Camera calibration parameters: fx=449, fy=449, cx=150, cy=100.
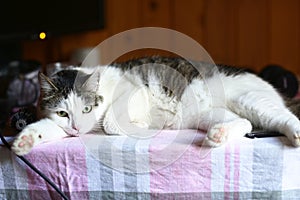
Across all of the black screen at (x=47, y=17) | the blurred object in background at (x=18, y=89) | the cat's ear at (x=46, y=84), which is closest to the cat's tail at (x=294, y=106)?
the cat's ear at (x=46, y=84)

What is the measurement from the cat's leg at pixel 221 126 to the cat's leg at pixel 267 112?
29 millimetres

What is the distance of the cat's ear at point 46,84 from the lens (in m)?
1.05

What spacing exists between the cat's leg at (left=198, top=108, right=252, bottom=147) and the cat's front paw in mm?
369

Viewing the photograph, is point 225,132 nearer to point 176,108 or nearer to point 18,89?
point 176,108

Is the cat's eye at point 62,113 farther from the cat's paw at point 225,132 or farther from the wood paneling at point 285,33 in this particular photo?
the wood paneling at point 285,33

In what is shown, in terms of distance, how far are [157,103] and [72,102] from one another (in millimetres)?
227

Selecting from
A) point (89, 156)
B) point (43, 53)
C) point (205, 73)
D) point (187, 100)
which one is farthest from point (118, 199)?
point (43, 53)

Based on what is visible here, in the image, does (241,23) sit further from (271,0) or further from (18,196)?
(18,196)

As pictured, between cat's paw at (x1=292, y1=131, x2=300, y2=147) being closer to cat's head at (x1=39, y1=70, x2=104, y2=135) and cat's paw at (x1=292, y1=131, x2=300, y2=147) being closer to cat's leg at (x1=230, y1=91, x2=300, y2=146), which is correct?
cat's leg at (x1=230, y1=91, x2=300, y2=146)

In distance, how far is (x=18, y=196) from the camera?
39.8 inches

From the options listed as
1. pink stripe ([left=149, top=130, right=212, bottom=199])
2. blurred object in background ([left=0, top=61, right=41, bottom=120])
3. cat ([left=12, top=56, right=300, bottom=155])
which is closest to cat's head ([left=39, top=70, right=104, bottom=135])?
cat ([left=12, top=56, right=300, bottom=155])

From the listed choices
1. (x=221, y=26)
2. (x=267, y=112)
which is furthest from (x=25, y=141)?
(x=221, y=26)

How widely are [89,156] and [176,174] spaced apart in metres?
0.19

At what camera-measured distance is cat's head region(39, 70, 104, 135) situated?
106cm
